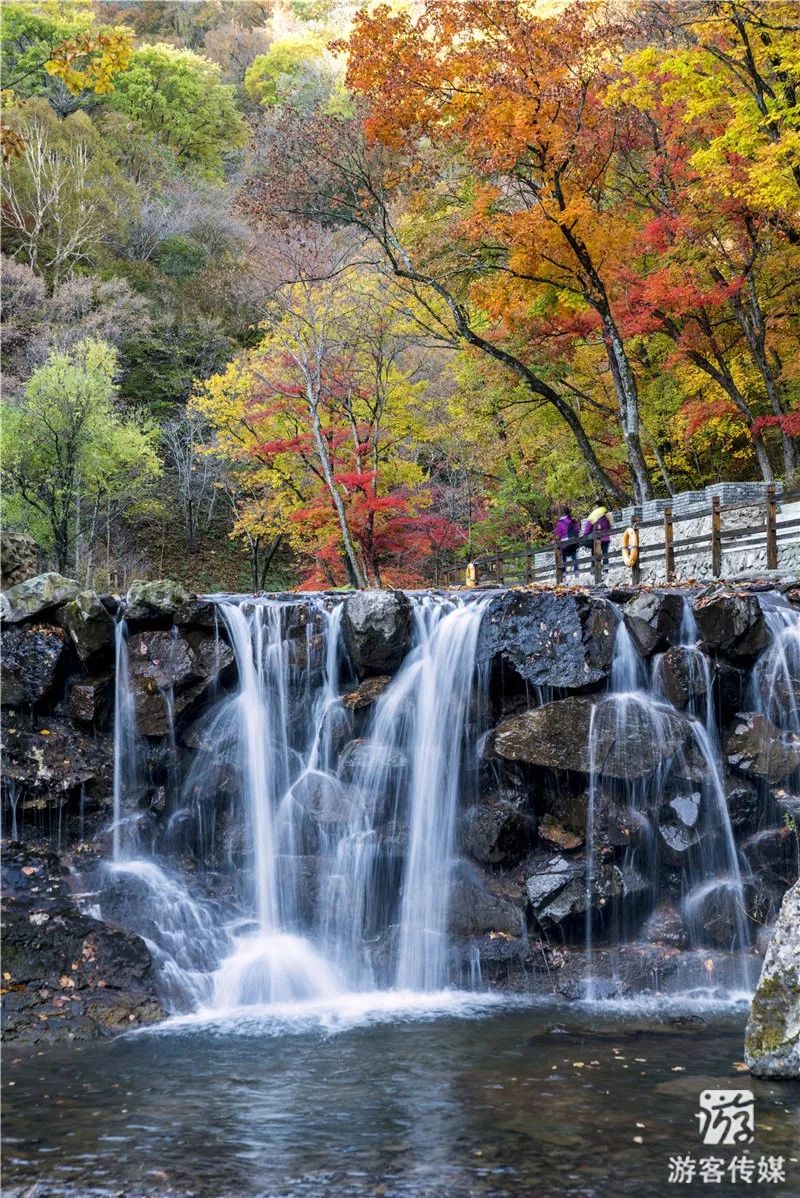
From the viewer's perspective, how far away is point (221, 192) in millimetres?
46219

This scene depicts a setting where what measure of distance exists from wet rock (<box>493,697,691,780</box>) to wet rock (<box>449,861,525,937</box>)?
1.33m

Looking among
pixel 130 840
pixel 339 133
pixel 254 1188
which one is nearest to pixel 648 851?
pixel 130 840

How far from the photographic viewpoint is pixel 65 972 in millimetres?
8609

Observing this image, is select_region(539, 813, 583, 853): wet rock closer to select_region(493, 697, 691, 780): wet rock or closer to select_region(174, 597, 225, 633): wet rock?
select_region(493, 697, 691, 780): wet rock

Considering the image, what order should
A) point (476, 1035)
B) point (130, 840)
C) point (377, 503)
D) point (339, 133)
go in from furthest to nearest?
point (377, 503), point (339, 133), point (130, 840), point (476, 1035)

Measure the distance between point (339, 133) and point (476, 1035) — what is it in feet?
61.7

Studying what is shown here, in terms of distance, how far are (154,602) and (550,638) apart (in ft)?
15.4

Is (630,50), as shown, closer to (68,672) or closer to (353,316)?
(353,316)

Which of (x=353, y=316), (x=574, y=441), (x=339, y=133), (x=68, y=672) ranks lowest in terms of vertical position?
(x=68, y=672)

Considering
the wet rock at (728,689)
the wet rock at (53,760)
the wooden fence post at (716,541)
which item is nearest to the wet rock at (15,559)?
the wet rock at (53,760)

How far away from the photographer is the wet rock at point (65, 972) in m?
8.17

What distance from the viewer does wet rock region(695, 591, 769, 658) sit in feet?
37.3

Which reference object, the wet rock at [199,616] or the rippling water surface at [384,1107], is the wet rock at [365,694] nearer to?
the wet rock at [199,616]

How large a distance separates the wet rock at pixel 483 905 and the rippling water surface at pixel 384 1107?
1356mm
